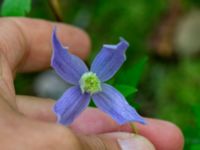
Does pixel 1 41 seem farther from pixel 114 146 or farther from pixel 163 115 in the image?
pixel 163 115

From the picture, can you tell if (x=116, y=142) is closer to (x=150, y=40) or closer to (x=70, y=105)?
(x=70, y=105)

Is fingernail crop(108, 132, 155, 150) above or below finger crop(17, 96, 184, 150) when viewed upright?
above

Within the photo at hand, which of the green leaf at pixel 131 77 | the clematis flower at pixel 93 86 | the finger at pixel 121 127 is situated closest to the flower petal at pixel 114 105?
the clematis flower at pixel 93 86

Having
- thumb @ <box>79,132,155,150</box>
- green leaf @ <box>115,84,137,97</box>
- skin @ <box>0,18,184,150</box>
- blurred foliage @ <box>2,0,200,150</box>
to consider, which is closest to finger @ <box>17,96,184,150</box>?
skin @ <box>0,18,184,150</box>

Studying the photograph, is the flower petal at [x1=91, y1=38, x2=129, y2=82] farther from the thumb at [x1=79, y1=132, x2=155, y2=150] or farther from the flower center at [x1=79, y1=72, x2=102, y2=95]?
the thumb at [x1=79, y1=132, x2=155, y2=150]

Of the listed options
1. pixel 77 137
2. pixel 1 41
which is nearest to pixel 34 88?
pixel 1 41

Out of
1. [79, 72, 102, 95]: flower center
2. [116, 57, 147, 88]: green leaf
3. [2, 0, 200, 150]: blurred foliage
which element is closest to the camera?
[79, 72, 102, 95]: flower center

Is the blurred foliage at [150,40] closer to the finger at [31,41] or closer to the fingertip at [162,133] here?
the finger at [31,41]
